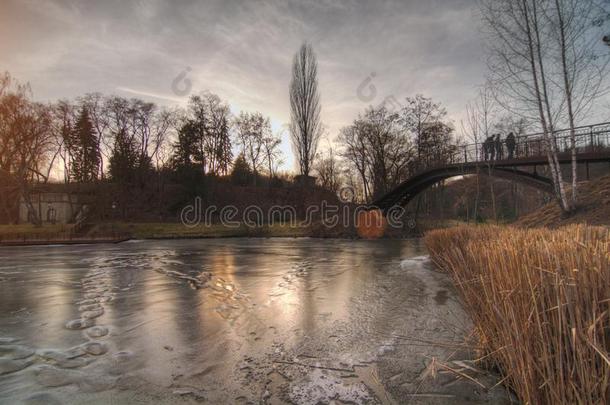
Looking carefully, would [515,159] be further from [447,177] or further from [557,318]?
[557,318]

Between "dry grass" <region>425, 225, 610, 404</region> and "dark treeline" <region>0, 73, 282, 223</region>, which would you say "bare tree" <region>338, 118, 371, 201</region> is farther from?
"dry grass" <region>425, 225, 610, 404</region>

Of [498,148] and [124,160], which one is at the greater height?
[124,160]

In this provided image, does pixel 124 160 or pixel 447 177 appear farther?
pixel 124 160

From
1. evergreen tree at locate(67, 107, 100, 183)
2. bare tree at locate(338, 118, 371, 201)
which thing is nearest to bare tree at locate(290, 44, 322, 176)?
bare tree at locate(338, 118, 371, 201)

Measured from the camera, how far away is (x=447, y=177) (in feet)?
95.7

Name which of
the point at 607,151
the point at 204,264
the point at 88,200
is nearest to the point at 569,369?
the point at 204,264

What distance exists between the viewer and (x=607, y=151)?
16422 millimetres

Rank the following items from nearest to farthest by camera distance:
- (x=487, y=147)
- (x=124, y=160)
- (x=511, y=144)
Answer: (x=487, y=147) → (x=511, y=144) → (x=124, y=160)

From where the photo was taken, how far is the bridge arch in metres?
20.7

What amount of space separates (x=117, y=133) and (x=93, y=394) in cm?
4978

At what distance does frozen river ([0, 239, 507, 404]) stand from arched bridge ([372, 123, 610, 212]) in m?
13.4

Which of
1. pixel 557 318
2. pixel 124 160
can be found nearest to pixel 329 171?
pixel 124 160

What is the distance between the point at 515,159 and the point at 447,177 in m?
7.98

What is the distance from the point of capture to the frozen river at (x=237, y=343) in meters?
3.45
